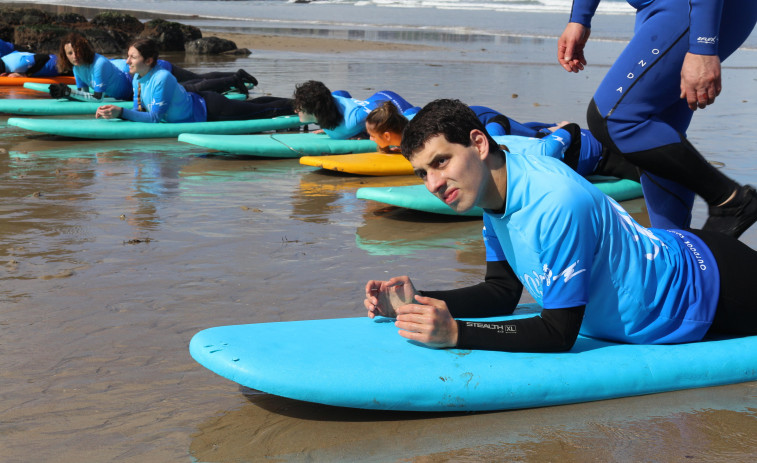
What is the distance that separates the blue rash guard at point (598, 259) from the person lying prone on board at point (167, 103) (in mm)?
6447

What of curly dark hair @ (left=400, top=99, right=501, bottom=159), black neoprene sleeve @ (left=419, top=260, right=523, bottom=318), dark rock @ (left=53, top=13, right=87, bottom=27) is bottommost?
black neoprene sleeve @ (left=419, top=260, right=523, bottom=318)

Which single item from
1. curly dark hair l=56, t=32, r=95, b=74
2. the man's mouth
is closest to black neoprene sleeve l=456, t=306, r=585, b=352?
the man's mouth

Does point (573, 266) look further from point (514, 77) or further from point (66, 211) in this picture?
point (514, 77)

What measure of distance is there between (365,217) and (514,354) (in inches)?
120

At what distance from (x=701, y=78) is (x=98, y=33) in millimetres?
19522

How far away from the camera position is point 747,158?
7.48 m

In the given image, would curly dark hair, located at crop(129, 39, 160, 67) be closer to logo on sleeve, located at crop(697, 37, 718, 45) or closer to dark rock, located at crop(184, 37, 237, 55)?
logo on sleeve, located at crop(697, 37, 718, 45)

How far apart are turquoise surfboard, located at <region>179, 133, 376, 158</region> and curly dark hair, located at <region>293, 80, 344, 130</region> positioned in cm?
22

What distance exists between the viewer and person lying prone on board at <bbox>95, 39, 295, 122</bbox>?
862 centimetres

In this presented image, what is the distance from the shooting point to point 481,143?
2.63m

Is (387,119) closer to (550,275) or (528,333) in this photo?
(528,333)

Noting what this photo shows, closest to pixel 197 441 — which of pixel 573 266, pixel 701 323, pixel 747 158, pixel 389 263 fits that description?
pixel 573 266

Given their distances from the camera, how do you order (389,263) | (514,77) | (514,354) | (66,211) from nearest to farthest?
1. (514,354)
2. (389,263)
3. (66,211)
4. (514,77)

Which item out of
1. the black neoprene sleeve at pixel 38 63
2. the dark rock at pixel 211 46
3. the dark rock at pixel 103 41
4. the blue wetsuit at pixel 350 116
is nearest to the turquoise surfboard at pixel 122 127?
the blue wetsuit at pixel 350 116
